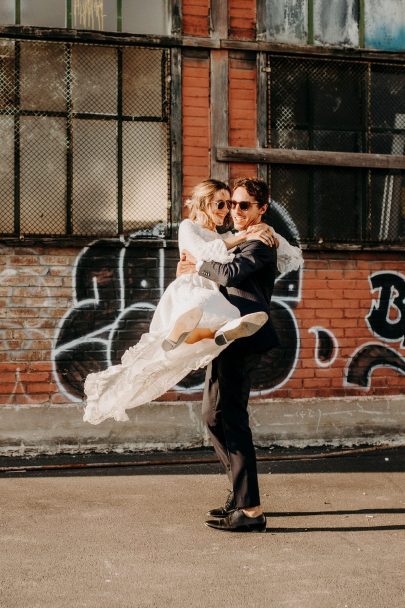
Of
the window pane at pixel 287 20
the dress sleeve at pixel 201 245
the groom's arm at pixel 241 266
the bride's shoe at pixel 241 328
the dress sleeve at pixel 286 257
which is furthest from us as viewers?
the window pane at pixel 287 20

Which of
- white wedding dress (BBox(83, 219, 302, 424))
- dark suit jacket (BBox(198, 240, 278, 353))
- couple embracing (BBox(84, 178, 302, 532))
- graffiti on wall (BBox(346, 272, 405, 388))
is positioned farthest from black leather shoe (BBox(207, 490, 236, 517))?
graffiti on wall (BBox(346, 272, 405, 388))

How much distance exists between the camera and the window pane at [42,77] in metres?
7.07

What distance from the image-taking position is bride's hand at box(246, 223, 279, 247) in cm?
480

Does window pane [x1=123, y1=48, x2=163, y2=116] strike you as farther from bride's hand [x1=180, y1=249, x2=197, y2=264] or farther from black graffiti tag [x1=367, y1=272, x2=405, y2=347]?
bride's hand [x1=180, y1=249, x2=197, y2=264]

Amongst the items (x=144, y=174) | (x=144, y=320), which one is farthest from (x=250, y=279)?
(x=144, y=174)

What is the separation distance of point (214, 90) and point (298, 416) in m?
2.92

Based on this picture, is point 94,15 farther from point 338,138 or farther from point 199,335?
point 199,335

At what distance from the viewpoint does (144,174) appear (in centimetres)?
735

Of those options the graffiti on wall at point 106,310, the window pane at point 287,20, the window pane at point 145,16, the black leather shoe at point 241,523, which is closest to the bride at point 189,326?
the black leather shoe at point 241,523

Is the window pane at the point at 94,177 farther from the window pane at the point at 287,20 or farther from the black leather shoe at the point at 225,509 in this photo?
the black leather shoe at the point at 225,509

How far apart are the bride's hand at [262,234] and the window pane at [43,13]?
3.31m

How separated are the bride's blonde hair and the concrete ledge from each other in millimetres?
2495

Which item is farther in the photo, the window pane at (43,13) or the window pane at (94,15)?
the window pane at (94,15)

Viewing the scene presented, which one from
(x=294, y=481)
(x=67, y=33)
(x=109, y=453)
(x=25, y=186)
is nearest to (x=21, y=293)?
(x=25, y=186)
